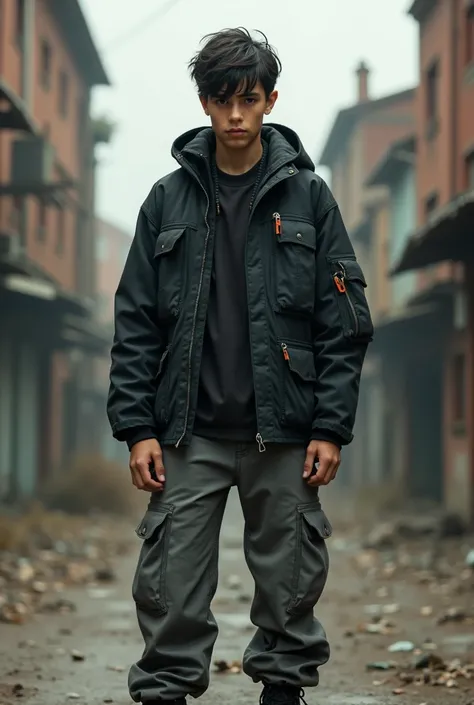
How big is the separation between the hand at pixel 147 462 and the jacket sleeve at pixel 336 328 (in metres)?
0.47

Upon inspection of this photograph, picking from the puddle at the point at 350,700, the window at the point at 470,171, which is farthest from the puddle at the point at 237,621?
the window at the point at 470,171

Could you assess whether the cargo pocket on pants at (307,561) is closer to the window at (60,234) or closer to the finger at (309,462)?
the finger at (309,462)

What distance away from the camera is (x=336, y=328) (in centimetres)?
406

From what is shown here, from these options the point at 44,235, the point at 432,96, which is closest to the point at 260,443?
the point at 44,235

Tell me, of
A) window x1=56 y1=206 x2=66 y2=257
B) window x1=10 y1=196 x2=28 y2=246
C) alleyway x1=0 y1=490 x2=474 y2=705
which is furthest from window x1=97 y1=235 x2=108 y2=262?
alleyway x1=0 y1=490 x2=474 y2=705

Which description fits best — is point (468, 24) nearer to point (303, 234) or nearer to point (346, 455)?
point (303, 234)

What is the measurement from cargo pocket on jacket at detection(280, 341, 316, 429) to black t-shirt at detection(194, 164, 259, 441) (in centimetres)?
10

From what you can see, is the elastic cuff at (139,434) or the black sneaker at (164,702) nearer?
the black sneaker at (164,702)

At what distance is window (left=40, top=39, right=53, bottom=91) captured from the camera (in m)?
23.5

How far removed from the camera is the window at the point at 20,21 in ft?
66.0

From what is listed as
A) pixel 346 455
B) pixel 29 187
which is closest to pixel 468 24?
pixel 29 187

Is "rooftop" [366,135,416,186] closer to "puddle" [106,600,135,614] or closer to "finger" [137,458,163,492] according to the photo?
"puddle" [106,600,135,614]

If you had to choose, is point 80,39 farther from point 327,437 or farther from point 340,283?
Answer: point 327,437

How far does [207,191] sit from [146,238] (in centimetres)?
24
